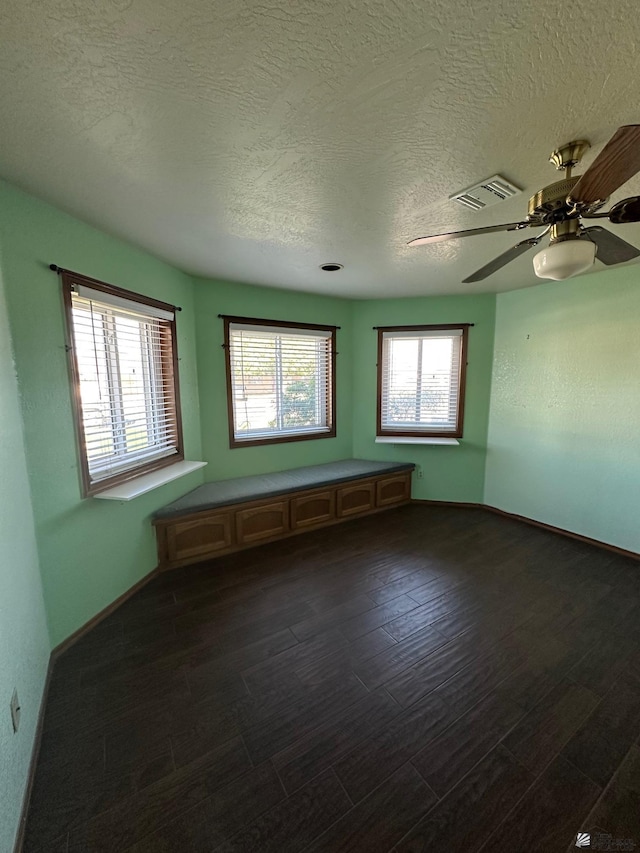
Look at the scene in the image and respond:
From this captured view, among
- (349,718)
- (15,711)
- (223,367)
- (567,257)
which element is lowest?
(349,718)

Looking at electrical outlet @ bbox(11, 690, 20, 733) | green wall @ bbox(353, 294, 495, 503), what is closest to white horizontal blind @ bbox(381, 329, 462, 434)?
green wall @ bbox(353, 294, 495, 503)

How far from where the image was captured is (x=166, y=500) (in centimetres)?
269

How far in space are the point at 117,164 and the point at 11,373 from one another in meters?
1.10

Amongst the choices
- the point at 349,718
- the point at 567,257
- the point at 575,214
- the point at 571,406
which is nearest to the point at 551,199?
the point at 575,214

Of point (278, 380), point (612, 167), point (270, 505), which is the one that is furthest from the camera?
point (278, 380)

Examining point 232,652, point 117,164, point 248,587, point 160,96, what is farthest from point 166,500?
point 160,96

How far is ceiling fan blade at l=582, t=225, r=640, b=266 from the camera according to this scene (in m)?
1.37

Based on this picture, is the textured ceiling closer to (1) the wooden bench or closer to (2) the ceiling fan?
(2) the ceiling fan

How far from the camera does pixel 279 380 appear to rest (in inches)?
140

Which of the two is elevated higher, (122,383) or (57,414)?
(122,383)

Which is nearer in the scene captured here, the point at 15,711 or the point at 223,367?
the point at 15,711

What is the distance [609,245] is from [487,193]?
618mm

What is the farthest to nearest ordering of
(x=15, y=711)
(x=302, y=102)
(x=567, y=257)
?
(x=567, y=257)
(x=15, y=711)
(x=302, y=102)

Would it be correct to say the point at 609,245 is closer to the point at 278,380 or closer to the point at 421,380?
the point at 421,380
